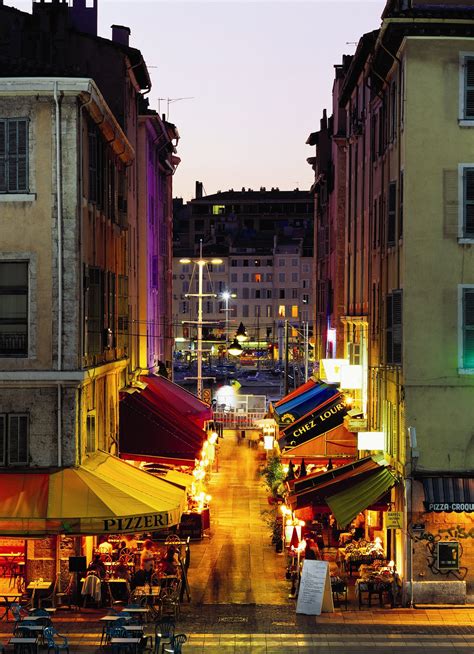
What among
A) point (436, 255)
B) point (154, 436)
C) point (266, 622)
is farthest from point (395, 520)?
point (154, 436)

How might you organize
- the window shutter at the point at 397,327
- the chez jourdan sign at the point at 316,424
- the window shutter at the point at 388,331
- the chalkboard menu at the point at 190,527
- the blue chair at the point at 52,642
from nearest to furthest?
the blue chair at the point at 52,642
the window shutter at the point at 397,327
the window shutter at the point at 388,331
the chalkboard menu at the point at 190,527
the chez jourdan sign at the point at 316,424

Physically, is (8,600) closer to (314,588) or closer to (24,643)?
(24,643)

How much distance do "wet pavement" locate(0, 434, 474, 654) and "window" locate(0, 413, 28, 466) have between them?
379 cm

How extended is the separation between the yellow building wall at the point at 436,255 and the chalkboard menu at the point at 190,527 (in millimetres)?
12414

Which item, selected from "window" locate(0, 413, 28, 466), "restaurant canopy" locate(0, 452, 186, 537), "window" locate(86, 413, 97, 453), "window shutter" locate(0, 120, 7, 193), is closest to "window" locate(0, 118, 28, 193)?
"window shutter" locate(0, 120, 7, 193)

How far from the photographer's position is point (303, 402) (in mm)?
47719

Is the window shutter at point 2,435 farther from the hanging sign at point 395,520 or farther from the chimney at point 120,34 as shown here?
the chimney at point 120,34

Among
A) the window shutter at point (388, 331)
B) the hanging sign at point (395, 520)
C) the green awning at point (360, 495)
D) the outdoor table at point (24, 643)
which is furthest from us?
the window shutter at point (388, 331)

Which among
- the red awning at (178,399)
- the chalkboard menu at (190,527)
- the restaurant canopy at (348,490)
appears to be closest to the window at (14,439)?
the restaurant canopy at (348,490)

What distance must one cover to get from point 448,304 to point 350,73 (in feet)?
57.5

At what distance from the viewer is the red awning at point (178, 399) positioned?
42612mm

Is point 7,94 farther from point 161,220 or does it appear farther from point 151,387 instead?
point 161,220

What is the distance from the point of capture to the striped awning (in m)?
30.5

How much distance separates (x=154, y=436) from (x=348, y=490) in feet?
25.6
